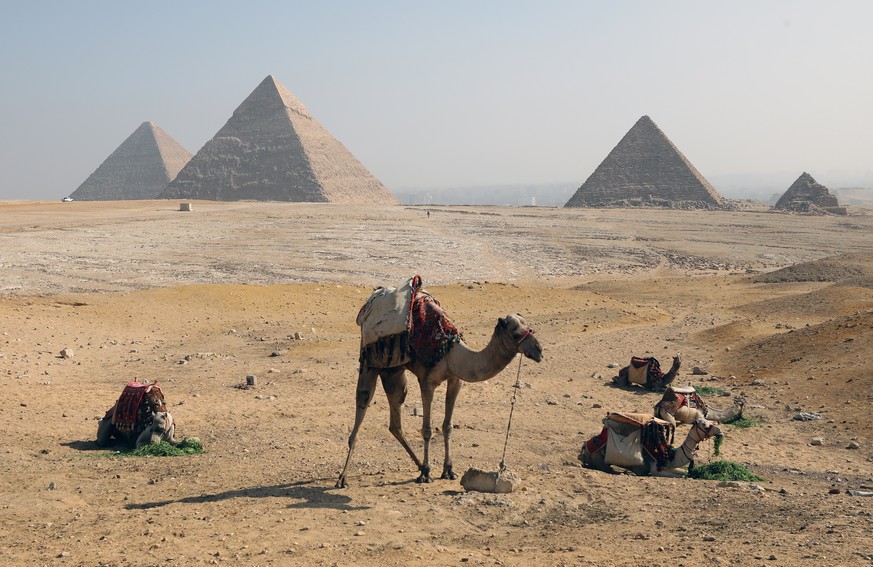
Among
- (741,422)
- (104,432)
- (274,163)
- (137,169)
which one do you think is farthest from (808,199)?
(137,169)

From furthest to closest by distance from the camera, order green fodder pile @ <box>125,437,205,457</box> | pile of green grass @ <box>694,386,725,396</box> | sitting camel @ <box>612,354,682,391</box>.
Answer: sitting camel @ <box>612,354,682,391</box>, pile of green grass @ <box>694,386,725,396</box>, green fodder pile @ <box>125,437,205,457</box>

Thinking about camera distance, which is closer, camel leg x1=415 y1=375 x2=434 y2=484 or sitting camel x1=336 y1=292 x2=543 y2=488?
sitting camel x1=336 y1=292 x2=543 y2=488

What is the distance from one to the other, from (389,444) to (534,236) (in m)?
42.9

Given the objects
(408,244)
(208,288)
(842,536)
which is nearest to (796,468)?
(842,536)

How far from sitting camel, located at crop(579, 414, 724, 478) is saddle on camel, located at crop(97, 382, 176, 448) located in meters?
4.63

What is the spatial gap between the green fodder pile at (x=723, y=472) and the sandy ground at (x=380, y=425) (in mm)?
299

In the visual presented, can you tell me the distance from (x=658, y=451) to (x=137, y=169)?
181m

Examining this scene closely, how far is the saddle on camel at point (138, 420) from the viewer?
935 cm

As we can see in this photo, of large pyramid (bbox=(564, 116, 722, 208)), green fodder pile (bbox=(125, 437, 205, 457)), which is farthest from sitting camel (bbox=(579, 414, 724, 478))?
large pyramid (bbox=(564, 116, 722, 208))

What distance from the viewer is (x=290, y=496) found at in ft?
24.7

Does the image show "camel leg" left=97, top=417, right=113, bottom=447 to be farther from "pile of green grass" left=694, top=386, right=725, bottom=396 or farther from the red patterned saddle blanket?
"pile of green grass" left=694, top=386, right=725, bottom=396

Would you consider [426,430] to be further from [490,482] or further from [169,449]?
[169,449]

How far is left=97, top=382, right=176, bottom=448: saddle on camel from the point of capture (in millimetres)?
9352

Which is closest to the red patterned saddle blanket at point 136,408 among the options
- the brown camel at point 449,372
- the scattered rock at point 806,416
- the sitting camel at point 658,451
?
the brown camel at point 449,372
